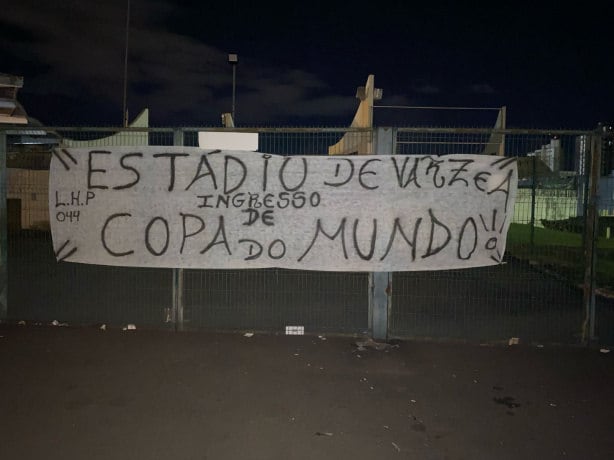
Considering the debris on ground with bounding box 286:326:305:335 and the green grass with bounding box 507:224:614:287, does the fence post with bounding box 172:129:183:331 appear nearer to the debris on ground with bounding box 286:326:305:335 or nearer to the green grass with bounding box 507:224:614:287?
the debris on ground with bounding box 286:326:305:335

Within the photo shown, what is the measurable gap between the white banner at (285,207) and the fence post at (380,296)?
0.38 feet

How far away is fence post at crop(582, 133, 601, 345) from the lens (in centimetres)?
566

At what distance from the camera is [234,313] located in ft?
23.7

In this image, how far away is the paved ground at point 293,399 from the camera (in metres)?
3.54

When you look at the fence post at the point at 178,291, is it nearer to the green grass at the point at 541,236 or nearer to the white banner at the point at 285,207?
the white banner at the point at 285,207

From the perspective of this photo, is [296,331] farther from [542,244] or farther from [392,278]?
[542,244]

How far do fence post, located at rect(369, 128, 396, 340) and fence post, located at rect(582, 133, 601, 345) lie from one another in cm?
220

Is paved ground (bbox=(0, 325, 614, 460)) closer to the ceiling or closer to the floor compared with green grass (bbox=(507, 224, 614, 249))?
closer to the floor

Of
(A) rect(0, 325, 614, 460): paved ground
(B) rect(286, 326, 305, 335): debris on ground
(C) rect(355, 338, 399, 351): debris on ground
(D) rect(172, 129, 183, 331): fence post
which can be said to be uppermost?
(D) rect(172, 129, 183, 331): fence post

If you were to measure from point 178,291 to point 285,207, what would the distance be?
165 centimetres

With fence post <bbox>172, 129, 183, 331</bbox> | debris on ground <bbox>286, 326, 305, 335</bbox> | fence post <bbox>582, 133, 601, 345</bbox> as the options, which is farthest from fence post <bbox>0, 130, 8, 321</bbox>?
fence post <bbox>582, 133, 601, 345</bbox>

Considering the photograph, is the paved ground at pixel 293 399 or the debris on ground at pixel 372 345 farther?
the debris on ground at pixel 372 345

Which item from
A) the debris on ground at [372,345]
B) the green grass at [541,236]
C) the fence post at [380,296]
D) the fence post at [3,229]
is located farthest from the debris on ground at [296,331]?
the fence post at [3,229]

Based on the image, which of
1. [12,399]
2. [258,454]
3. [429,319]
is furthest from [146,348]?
[429,319]
